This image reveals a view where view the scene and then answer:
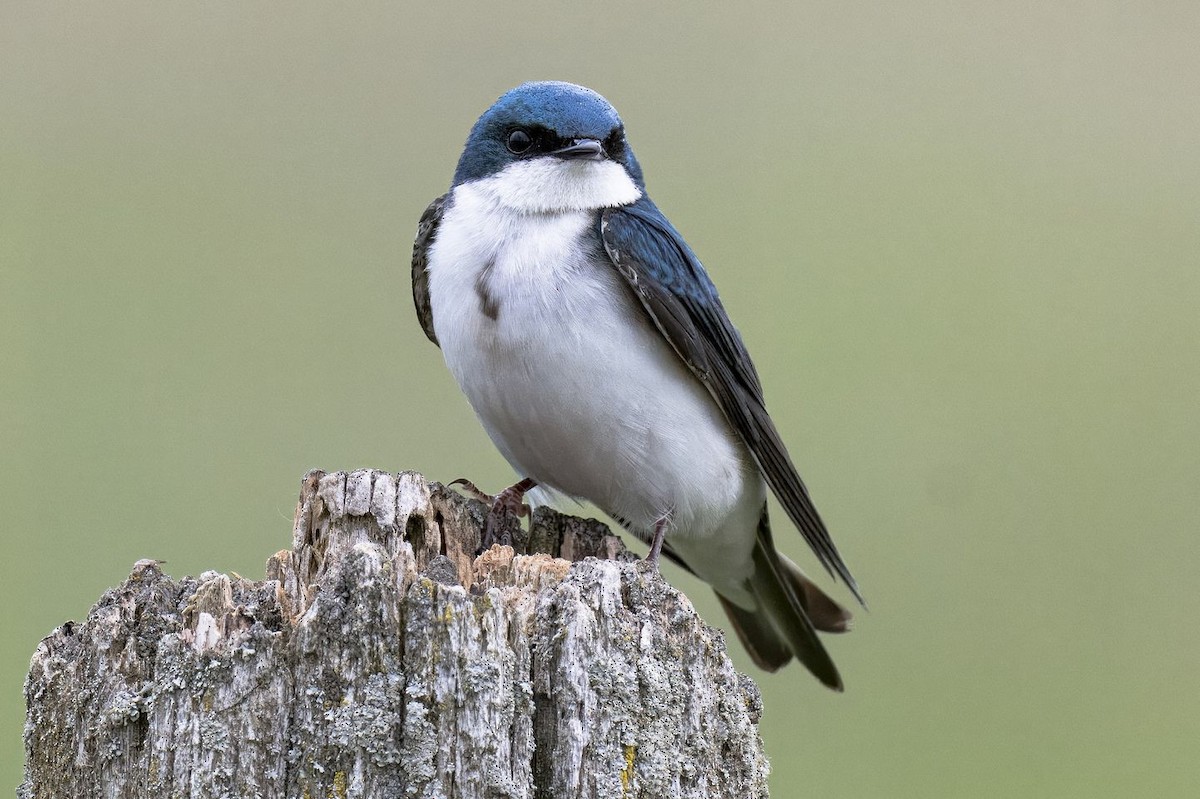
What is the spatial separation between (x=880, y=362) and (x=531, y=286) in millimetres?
3870

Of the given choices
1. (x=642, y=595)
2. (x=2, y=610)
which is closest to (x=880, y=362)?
(x=2, y=610)

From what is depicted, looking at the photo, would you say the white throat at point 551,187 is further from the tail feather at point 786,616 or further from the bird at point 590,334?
the tail feather at point 786,616

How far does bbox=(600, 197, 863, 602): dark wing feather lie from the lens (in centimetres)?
365

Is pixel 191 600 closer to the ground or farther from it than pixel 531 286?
closer to the ground

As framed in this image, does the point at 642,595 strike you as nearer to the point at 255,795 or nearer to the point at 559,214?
the point at 255,795

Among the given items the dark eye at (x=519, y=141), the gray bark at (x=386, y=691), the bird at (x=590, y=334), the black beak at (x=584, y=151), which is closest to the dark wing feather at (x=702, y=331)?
the bird at (x=590, y=334)

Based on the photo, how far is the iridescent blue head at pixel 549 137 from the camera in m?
3.74

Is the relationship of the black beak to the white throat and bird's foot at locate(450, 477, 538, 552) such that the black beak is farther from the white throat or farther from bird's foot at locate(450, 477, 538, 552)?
bird's foot at locate(450, 477, 538, 552)

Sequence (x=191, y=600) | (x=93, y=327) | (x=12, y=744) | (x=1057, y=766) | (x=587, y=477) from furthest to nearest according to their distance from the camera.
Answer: (x=93, y=327) → (x=1057, y=766) → (x=12, y=744) → (x=587, y=477) → (x=191, y=600)

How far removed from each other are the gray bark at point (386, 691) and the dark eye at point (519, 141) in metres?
1.53

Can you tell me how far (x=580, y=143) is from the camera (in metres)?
3.72

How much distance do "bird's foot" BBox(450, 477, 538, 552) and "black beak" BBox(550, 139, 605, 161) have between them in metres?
0.87

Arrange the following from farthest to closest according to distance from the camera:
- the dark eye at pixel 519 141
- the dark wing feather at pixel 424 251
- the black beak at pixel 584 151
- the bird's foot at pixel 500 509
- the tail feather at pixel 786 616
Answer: the tail feather at pixel 786 616
the dark wing feather at pixel 424 251
the dark eye at pixel 519 141
the black beak at pixel 584 151
the bird's foot at pixel 500 509

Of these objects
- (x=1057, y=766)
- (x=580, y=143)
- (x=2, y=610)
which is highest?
(x=580, y=143)
